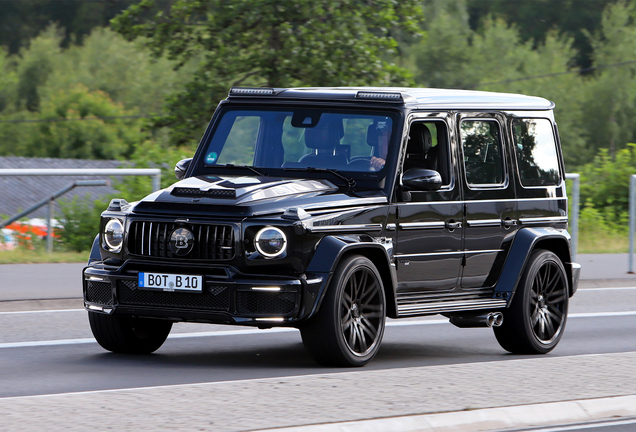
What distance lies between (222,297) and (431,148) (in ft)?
7.22

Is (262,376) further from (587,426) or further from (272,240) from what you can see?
(587,426)

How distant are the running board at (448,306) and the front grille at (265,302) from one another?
1.14m

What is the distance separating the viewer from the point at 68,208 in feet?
49.5

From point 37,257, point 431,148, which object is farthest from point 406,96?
point 37,257

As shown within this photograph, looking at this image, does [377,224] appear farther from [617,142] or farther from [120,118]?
[617,142]

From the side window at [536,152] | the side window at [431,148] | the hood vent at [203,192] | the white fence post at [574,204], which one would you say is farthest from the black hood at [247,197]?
the white fence post at [574,204]

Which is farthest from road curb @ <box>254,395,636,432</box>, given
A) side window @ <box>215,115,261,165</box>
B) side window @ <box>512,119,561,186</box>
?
side window @ <box>215,115,261,165</box>

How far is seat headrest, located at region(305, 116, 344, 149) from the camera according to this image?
8625 mm

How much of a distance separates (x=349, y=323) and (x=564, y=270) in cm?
266

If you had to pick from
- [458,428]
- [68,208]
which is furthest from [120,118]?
[458,428]

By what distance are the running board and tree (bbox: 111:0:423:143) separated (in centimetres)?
1358

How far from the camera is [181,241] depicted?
25.3 ft

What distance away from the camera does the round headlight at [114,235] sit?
26.3ft

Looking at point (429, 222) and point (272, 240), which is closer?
point (272, 240)
